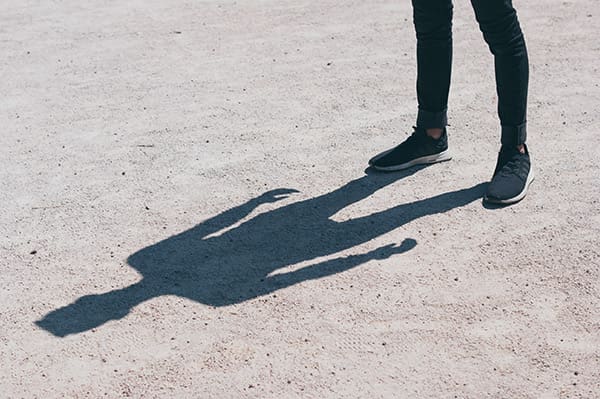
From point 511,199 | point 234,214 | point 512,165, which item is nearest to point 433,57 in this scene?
point 512,165

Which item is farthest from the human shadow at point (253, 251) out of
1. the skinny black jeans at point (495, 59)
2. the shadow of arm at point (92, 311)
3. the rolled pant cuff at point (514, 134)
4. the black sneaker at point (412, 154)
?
the skinny black jeans at point (495, 59)

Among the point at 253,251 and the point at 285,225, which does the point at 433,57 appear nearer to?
the point at 285,225

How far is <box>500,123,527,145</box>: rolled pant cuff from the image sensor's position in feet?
18.5

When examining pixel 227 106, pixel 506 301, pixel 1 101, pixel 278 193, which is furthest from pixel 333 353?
pixel 1 101

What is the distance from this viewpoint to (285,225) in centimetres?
543

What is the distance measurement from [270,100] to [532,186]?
2.17 m

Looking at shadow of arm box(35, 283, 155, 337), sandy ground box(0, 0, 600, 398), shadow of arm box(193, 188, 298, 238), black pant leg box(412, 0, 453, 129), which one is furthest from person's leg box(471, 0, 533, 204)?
shadow of arm box(35, 283, 155, 337)

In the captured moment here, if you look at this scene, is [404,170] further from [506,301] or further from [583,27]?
[583,27]

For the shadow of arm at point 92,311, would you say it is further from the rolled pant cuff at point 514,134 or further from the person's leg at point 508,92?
the rolled pant cuff at point 514,134

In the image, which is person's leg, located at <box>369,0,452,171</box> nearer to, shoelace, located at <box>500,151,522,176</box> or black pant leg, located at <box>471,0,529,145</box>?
black pant leg, located at <box>471,0,529,145</box>

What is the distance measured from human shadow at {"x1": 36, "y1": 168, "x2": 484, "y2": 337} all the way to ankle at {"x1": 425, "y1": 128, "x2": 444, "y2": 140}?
14.5 inches

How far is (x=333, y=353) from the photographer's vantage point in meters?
4.25

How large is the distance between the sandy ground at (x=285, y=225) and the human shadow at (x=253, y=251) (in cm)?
1

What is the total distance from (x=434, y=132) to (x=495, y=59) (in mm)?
654
